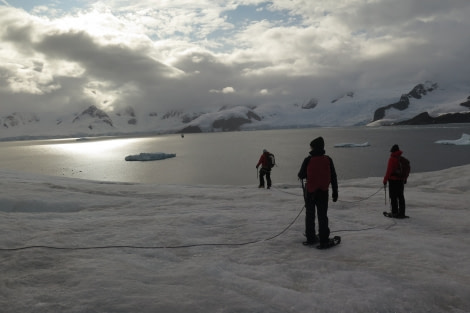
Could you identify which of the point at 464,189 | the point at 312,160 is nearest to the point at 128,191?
the point at 312,160

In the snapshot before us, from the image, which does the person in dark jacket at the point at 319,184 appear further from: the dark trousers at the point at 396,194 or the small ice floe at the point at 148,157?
the small ice floe at the point at 148,157

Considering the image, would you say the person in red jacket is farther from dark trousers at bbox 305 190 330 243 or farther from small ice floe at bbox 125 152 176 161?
small ice floe at bbox 125 152 176 161

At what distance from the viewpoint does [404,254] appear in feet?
22.9

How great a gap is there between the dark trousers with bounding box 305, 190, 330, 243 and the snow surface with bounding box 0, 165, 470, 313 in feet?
1.42

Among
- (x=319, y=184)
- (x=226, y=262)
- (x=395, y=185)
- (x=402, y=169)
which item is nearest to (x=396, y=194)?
(x=395, y=185)

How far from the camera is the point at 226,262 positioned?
6.54 metres

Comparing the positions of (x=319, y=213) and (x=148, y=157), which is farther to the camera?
(x=148, y=157)

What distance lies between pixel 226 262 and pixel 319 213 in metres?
2.63

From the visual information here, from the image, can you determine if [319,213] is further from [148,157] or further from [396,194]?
[148,157]

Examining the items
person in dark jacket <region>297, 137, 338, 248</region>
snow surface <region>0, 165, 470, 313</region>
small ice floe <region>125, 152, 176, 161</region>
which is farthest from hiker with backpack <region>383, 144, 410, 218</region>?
small ice floe <region>125, 152, 176, 161</region>

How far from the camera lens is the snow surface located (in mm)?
4891

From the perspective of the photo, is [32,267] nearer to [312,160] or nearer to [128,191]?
[312,160]

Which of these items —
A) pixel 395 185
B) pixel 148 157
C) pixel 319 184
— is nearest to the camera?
pixel 319 184

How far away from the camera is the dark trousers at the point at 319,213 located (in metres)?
7.60
